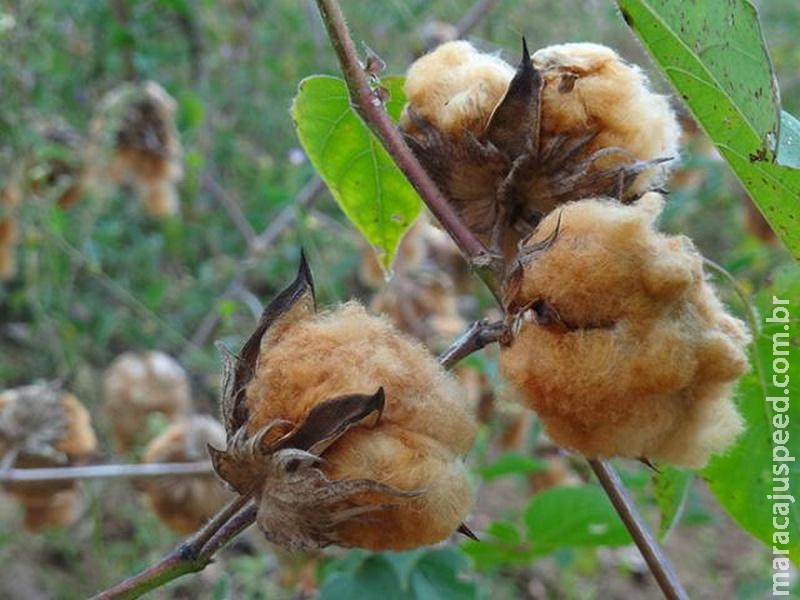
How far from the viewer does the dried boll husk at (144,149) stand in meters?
2.55

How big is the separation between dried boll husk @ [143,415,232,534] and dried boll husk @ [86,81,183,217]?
31.7 inches

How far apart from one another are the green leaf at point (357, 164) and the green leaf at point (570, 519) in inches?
25.4

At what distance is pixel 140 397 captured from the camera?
258 cm

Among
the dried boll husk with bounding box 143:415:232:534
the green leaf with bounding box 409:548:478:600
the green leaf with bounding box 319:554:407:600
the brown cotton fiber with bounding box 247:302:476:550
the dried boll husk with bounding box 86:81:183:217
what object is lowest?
the dried boll husk with bounding box 143:415:232:534

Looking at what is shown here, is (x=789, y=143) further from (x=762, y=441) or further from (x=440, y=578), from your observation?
(x=440, y=578)

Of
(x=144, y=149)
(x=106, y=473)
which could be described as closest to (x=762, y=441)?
(x=106, y=473)

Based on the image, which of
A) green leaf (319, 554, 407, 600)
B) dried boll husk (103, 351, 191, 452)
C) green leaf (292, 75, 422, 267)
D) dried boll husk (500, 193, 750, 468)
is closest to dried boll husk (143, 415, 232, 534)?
dried boll husk (103, 351, 191, 452)

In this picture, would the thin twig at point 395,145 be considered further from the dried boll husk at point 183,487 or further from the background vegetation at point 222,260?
the dried boll husk at point 183,487

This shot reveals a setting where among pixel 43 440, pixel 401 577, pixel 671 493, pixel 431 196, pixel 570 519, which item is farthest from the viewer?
pixel 43 440

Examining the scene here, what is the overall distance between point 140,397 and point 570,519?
131 centimetres

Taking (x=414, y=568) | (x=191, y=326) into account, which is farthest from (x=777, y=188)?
(x=191, y=326)

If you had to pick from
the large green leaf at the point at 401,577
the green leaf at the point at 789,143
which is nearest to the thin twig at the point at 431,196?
the green leaf at the point at 789,143

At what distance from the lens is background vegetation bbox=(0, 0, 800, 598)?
2.10 meters

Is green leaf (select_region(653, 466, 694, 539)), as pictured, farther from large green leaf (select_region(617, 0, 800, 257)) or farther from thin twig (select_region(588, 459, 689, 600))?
large green leaf (select_region(617, 0, 800, 257))
